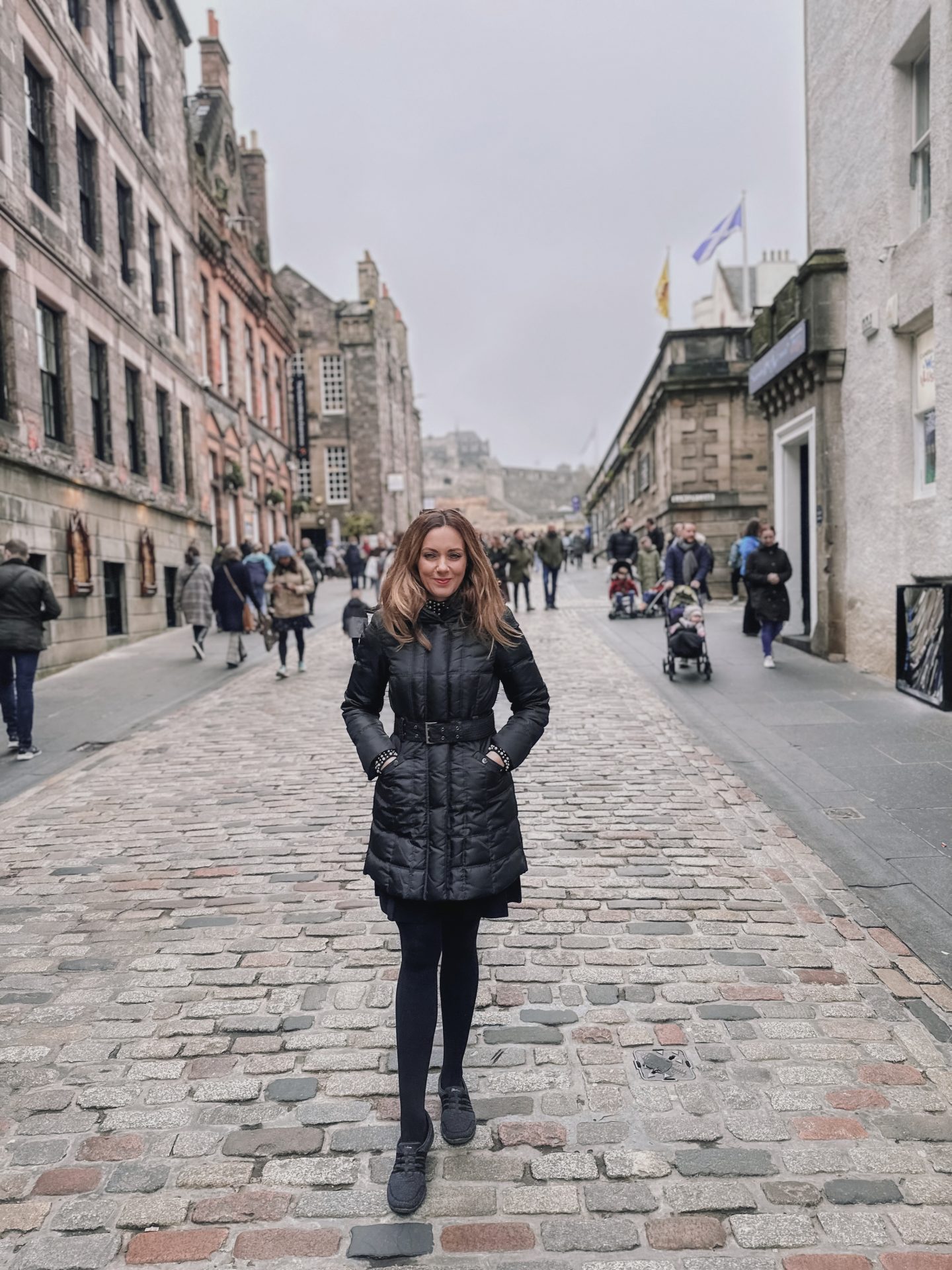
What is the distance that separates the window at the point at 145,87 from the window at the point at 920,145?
52.8ft

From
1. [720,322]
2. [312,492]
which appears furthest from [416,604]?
[720,322]

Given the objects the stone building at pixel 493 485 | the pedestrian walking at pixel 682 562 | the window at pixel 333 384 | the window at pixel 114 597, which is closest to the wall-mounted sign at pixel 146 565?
the window at pixel 114 597

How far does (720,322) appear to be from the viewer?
168 ft

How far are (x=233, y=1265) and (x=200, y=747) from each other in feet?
21.7

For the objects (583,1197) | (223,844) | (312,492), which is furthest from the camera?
(312,492)

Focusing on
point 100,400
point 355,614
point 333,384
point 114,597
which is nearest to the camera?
point 355,614

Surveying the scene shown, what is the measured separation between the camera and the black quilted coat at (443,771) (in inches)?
105

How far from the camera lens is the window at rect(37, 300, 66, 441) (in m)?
14.7

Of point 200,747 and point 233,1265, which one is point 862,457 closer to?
point 200,747

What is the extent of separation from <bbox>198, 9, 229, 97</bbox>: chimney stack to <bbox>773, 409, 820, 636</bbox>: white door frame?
988 inches

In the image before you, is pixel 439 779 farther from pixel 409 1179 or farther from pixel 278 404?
pixel 278 404

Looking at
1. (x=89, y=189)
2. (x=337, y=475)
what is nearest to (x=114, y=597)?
(x=89, y=189)

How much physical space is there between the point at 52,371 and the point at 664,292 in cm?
2171

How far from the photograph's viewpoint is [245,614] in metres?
17.5
